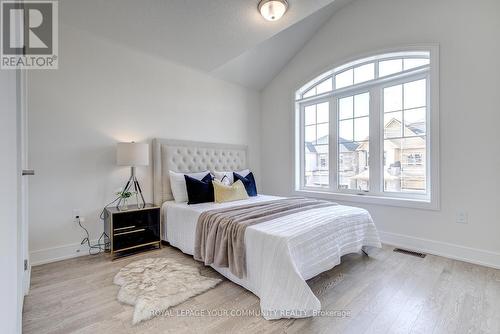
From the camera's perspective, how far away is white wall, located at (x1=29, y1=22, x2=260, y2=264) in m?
2.55

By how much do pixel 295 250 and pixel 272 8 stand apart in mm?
2220

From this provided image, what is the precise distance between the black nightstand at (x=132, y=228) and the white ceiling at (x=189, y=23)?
2.13 m

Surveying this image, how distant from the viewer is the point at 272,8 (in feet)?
7.34

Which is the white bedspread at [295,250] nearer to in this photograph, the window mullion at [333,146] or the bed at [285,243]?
the bed at [285,243]

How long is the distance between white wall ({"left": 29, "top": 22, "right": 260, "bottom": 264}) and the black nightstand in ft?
0.90

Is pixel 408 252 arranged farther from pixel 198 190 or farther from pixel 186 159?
pixel 186 159

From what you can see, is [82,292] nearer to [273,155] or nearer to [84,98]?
[84,98]

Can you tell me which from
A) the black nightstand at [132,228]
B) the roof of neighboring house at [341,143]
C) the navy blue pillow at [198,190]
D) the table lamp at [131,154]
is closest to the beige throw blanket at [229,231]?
the navy blue pillow at [198,190]

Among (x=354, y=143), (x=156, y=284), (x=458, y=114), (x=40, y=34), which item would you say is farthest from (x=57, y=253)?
(x=458, y=114)

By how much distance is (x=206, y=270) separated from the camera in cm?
238

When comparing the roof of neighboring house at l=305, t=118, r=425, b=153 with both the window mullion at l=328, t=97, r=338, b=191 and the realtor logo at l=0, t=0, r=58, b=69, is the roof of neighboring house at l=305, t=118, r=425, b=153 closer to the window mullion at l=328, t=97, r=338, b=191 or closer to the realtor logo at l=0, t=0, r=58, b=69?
the window mullion at l=328, t=97, r=338, b=191

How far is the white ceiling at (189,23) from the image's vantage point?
2348 mm

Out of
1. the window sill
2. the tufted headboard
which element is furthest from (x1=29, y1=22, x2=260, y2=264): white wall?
the window sill

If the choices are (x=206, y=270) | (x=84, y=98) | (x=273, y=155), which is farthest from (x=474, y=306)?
(x=84, y=98)
